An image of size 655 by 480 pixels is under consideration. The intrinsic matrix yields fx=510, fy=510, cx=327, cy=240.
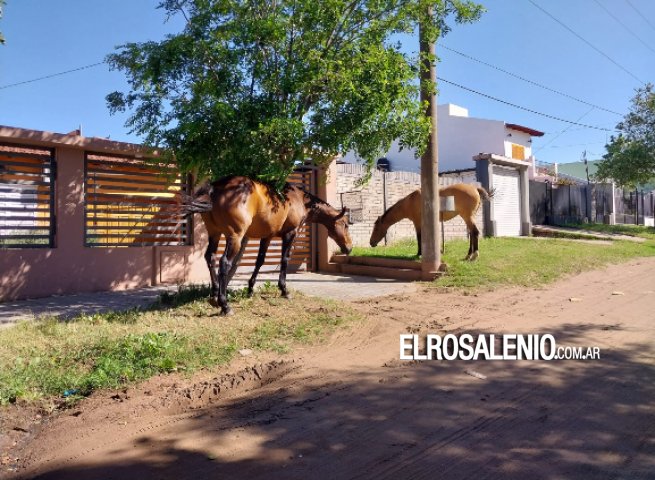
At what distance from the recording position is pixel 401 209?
1269 cm

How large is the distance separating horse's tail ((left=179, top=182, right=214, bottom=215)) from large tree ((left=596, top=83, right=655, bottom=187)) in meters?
23.8

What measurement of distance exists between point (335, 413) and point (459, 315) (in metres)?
3.93

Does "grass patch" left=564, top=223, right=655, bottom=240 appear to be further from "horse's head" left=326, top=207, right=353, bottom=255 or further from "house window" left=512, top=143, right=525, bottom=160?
"horse's head" left=326, top=207, right=353, bottom=255

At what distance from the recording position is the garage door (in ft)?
62.9

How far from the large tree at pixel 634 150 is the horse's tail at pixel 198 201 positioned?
23.8 metres

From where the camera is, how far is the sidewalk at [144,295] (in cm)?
746

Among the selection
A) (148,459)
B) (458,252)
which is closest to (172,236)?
(458,252)

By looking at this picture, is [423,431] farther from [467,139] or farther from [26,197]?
[467,139]

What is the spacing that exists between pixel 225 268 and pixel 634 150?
24.2 meters

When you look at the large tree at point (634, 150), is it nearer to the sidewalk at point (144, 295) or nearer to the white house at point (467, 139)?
the white house at point (467, 139)

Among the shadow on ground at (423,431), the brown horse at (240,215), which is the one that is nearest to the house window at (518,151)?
the brown horse at (240,215)

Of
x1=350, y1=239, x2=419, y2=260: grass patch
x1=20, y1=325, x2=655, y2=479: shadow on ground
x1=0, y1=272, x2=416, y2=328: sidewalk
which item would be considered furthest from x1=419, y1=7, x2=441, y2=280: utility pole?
x1=20, y1=325, x2=655, y2=479: shadow on ground

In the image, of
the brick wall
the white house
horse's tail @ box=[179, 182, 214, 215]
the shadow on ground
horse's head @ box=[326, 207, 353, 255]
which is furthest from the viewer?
the white house

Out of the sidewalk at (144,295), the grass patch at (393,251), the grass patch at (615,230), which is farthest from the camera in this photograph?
the grass patch at (615,230)
